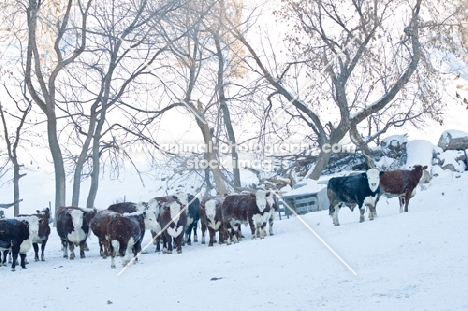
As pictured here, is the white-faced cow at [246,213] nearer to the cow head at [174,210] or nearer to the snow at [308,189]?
the cow head at [174,210]

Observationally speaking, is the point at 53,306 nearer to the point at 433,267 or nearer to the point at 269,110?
the point at 433,267

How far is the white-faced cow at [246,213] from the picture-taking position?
728 inches

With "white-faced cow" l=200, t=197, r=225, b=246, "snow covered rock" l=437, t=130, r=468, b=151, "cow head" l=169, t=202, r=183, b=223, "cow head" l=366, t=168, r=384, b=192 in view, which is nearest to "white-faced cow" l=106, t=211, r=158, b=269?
"cow head" l=169, t=202, r=183, b=223

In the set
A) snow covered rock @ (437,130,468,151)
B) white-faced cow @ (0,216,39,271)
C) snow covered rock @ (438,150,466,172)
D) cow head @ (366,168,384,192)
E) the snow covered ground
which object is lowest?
the snow covered ground

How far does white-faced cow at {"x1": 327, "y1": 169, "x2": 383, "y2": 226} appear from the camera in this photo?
17438mm

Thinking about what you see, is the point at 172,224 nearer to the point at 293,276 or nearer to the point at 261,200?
the point at 261,200

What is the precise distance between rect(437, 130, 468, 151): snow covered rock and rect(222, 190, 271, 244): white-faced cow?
39.5 feet

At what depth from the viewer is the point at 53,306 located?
1101cm

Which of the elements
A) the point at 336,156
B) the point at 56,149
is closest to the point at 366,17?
the point at 336,156

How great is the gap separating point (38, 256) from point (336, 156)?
15602 mm

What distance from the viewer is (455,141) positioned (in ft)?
91.5

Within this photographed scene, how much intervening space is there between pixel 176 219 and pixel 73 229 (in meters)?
2.74

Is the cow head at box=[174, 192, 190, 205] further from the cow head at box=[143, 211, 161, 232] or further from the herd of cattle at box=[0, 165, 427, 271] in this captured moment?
the cow head at box=[143, 211, 161, 232]

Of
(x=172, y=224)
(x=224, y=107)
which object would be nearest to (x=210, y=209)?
(x=172, y=224)
